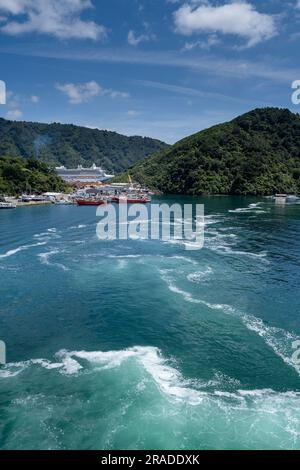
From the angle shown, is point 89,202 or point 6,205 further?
point 89,202

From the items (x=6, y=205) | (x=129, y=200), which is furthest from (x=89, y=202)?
(x=6, y=205)

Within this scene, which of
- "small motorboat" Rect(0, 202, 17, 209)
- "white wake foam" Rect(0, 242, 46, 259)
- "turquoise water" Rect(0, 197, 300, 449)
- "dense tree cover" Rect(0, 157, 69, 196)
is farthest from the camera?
"dense tree cover" Rect(0, 157, 69, 196)

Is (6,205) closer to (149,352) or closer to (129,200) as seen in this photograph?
(129,200)

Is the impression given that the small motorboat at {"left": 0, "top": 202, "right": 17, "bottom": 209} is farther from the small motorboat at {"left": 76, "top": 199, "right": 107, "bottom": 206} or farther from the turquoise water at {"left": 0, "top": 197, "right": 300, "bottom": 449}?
the turquoise water at {"left": 0, "top": 197, "right": 300, "bottom": 449}

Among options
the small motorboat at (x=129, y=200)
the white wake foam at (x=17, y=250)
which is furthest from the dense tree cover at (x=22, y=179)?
the white wake foam at (x=17, y=250)

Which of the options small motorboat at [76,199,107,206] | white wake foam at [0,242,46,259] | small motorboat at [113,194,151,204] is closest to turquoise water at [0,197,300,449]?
white wake foam at [0,242,46,259]
